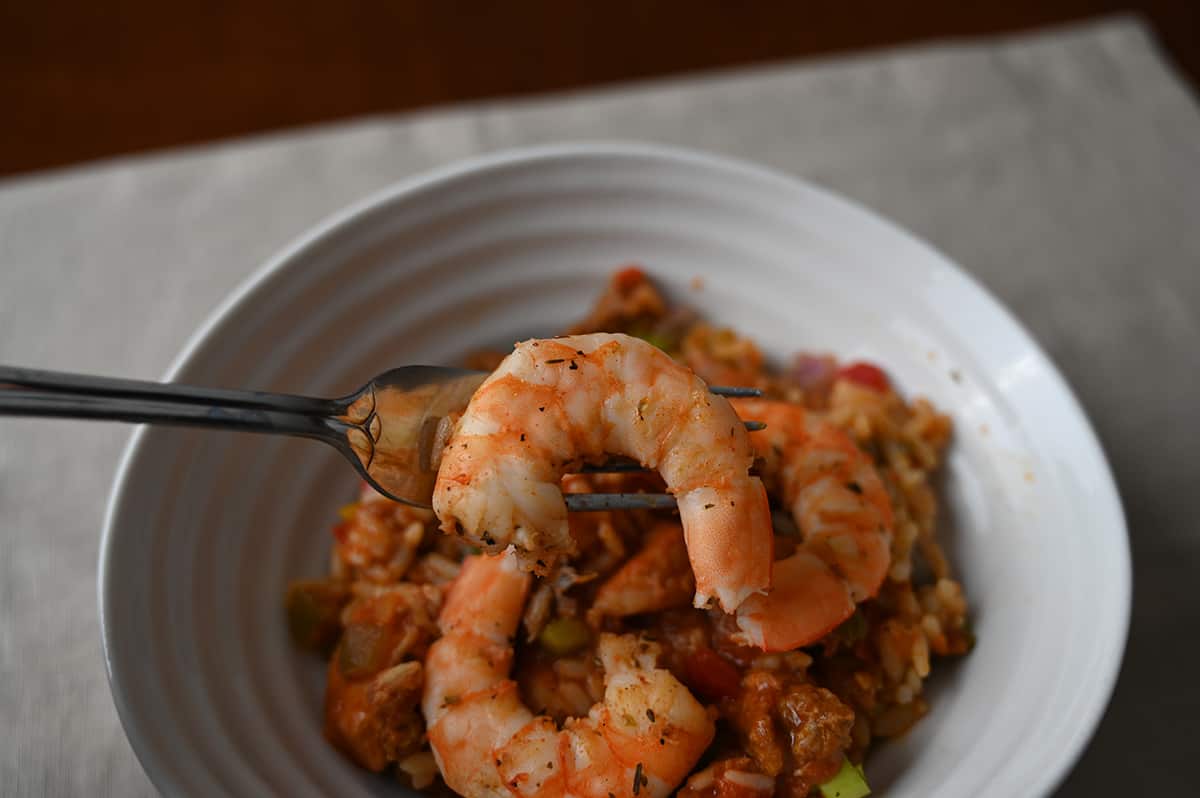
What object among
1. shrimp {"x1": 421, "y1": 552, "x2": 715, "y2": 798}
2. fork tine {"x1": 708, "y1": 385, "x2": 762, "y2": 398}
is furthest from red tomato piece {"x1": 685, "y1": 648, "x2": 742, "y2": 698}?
fork tine {"x1": 708, "y1": 385, "x2": 762, "y2": 398}

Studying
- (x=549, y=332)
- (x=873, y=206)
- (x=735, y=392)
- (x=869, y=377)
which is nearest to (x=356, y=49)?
(x=549, y=332)

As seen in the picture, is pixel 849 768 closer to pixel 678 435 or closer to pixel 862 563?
pixel 862 563

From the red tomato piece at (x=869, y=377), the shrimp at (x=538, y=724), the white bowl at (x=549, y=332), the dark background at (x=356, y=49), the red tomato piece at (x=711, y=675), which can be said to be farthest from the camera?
the dark background at (x=356, y=49)

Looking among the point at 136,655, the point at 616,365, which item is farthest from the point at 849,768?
the point at 136,655

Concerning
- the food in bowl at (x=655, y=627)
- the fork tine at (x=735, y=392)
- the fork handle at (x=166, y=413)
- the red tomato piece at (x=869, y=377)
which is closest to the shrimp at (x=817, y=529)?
the food in bowl at (x=655, y=627)

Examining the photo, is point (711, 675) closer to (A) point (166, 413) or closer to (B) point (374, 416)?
(B) point (374, 416)

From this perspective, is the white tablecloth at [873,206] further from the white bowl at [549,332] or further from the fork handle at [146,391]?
the fork handle at [146,391]
